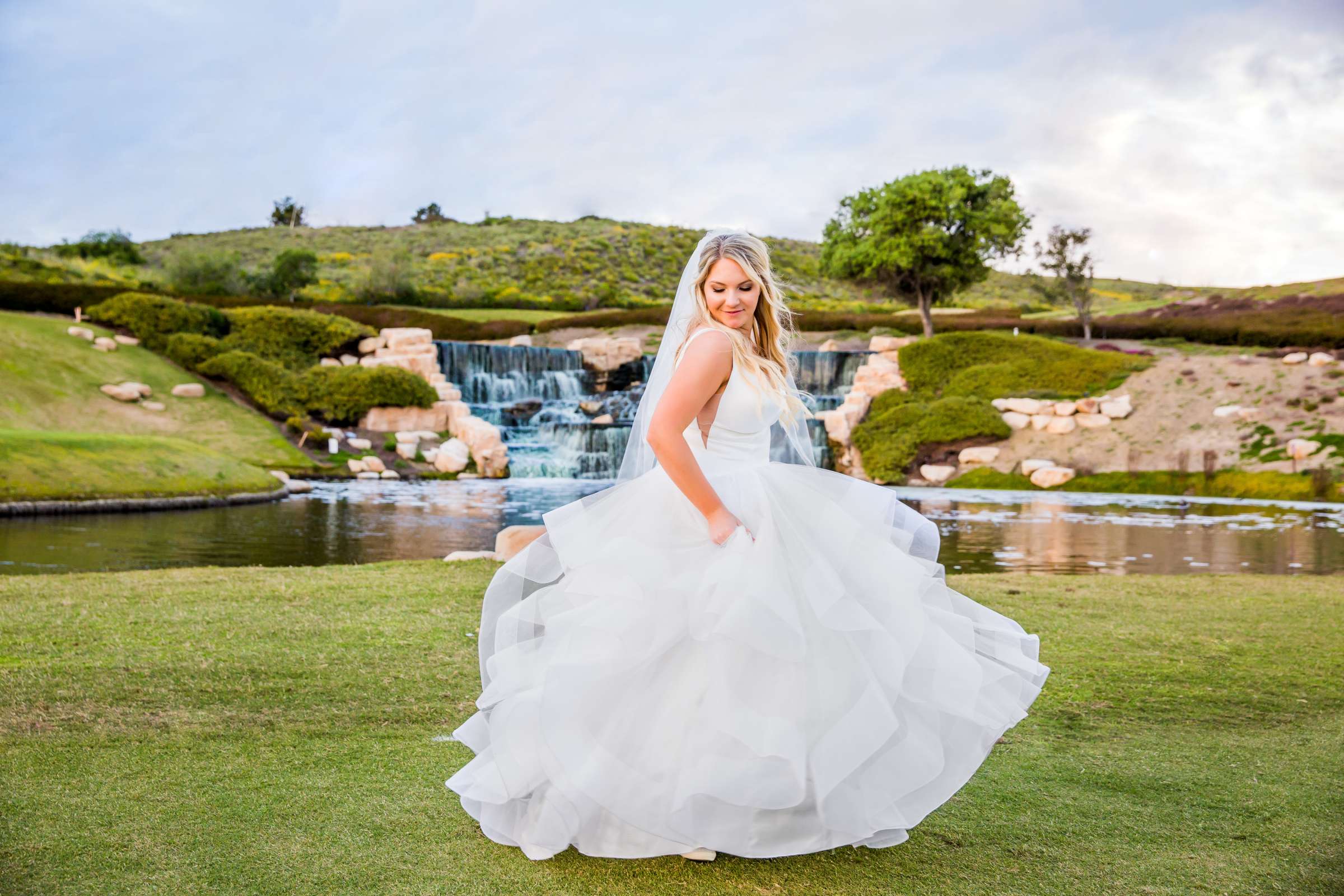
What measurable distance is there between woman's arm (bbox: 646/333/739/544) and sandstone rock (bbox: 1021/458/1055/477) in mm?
23307

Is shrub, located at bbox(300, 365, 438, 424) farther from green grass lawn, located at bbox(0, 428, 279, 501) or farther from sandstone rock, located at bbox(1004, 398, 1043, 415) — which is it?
sandstone rock, located at bbox(1004, 398, 1043, 415)

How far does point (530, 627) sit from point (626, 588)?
45 centimetres

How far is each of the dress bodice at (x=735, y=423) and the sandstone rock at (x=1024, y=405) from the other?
83.8 feet

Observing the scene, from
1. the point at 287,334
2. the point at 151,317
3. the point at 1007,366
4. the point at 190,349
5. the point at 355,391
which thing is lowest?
the point at 355,391

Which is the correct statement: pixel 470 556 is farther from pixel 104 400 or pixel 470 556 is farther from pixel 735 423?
pixel 104 400

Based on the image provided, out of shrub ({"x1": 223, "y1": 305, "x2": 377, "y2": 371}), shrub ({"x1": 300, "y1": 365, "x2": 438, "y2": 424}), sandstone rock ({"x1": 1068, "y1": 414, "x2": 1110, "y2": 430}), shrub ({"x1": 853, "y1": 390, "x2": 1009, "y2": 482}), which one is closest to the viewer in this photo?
sandstone rock ({"x1": 1068, "y1": 414, "x2": 1110, "y2": 430})

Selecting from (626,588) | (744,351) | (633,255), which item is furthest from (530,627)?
(633,255)

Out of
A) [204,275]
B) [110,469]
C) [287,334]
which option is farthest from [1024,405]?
[204,275]

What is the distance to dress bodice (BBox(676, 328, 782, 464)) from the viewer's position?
3.09 m

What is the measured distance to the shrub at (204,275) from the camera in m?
46.3

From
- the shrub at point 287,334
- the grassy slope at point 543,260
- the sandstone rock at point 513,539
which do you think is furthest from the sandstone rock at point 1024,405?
the grassy slope at point 543,260

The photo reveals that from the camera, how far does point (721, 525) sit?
9.34ft

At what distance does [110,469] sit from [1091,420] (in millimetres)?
24406

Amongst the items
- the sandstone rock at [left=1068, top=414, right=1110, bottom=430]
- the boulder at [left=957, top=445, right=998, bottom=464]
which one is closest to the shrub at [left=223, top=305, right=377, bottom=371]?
the boulder at [left=957, top=445, right=998, bottom=464]
